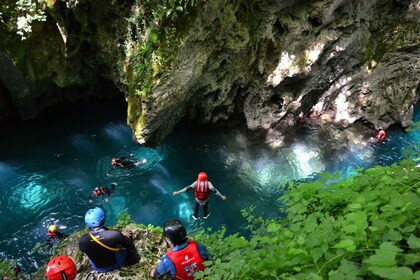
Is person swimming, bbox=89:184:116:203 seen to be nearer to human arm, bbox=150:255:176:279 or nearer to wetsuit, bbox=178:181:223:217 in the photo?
wetsuit, bbox=178:181:223:217

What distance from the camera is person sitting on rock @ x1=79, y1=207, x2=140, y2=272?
4957 millimetres

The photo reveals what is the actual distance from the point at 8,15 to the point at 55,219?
296 inches

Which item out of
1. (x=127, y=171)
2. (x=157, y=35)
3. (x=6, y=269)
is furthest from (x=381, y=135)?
(x=6, y=269)

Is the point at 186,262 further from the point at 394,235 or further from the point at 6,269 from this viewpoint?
the point at 6,269

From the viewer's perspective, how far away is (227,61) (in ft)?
45.4

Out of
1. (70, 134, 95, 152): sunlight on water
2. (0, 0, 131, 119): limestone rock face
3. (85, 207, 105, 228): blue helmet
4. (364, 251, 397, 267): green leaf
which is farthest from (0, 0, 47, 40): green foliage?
(364, 251, 397, 267): green leaf

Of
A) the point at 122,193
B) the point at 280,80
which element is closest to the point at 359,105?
the point at 280,80

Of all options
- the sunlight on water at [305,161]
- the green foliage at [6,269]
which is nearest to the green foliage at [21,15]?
the green foliage at [6,269]

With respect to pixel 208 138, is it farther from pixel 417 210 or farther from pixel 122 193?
pixel 417 210

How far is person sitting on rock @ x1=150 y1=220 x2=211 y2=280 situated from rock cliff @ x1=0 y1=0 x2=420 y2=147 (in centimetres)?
737

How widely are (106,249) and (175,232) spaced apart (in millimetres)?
1215

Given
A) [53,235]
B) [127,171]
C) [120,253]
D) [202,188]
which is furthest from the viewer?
[127,171]

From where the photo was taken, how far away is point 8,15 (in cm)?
1174

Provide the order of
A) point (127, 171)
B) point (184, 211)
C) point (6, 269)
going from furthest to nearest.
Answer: point (127, 171) → point (184, 211) → point (6, 269)
